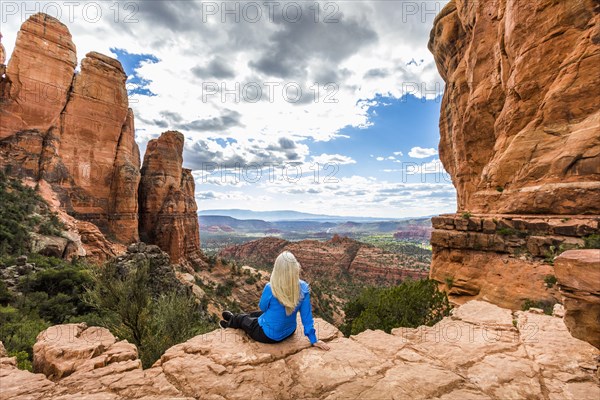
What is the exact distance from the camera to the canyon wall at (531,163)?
35.2ft

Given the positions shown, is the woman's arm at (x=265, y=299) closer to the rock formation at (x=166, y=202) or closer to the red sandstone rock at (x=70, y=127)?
the red sandstone rock at (x=70, y=127)

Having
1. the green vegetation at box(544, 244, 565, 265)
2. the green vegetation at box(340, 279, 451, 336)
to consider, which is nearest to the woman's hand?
the green vegetation at box(340, 279, 451, 336)

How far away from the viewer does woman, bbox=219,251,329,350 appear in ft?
12.6

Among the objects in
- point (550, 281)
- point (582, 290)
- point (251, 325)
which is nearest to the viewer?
point (582, 290)

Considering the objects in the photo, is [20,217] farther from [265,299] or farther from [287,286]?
[287,286]

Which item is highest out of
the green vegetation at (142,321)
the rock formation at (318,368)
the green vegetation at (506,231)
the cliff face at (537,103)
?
the cliff face at (537,103)

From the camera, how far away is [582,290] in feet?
9.68

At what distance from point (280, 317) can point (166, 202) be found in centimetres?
4149

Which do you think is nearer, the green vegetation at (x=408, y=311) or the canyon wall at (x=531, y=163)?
the green vegetation at (x=408, y=311)

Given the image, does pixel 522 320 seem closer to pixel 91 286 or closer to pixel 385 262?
pixel 91 286

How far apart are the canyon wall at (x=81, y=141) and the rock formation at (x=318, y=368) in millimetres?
23867

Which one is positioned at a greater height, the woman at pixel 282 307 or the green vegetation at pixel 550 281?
the woman at pixel 282 307

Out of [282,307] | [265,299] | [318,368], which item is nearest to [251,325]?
[265,299]

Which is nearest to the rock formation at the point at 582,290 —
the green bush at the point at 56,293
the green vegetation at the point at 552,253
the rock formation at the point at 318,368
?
the rock formation at the point at 318,368
